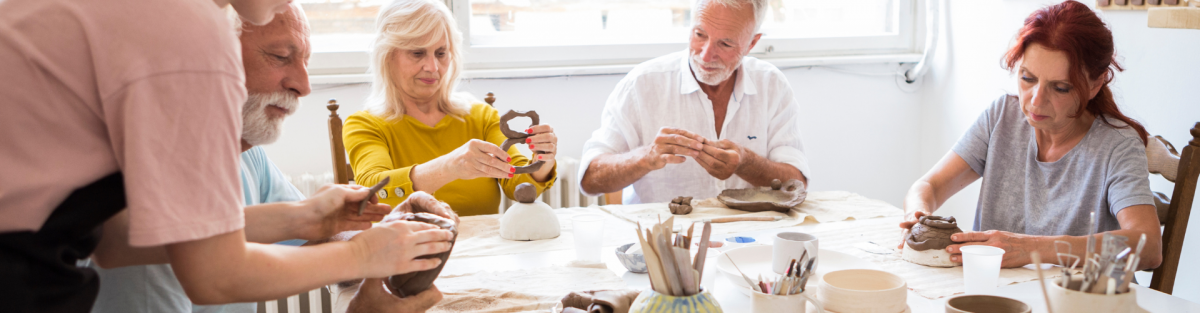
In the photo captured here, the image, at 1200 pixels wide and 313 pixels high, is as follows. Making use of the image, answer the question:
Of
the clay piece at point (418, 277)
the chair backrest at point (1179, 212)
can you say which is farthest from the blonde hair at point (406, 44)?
the chair backrest at point (1179, 212)

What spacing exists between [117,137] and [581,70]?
8.76 feet

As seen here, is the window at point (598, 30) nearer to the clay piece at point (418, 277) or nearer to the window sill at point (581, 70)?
the window sill at point (581, 70)

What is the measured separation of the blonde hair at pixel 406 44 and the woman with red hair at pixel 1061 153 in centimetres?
149

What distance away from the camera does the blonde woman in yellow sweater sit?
2.29 metres

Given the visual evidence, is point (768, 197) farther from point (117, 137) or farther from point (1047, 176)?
Answer: point (117, 137)

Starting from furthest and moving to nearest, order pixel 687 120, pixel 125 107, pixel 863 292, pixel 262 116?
pixel 687 120
pixel 262 116
pixel 863 292
pixel 125 107

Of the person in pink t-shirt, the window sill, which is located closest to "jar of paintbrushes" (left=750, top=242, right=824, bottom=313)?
the person in pink t-shirt

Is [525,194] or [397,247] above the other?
[397,247]

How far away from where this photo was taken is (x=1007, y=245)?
162 cm

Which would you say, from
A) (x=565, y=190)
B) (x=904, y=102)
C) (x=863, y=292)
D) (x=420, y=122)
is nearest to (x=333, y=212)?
(x=863, y=292)

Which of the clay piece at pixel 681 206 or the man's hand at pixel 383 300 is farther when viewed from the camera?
the clay piece at pixel 681 206

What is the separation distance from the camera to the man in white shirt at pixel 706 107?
2.64 meters

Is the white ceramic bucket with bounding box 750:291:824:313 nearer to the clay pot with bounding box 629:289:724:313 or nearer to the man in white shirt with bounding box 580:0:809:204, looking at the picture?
the clay pot with bounding box 629:289:724:313

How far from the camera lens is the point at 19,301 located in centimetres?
87
